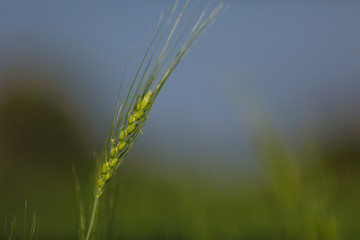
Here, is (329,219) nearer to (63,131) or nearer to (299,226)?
(299,226)

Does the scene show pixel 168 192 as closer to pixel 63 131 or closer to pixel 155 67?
pixel 155 67

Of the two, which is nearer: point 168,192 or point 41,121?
point 168,192

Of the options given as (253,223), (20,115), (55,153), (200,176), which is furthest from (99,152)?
(20,115)

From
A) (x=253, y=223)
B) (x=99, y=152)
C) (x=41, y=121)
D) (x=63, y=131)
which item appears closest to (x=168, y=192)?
(x=253, y=223)

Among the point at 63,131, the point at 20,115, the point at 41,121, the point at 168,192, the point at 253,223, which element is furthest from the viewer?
the point at 20,115

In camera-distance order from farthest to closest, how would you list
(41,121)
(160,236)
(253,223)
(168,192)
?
(41,121) < (168,192) < (253,223) < (160,236)

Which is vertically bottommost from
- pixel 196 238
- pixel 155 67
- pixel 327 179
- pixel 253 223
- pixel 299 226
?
pixel 253 223

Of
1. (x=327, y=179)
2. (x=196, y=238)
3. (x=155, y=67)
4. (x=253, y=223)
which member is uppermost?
(x=155, y=67)

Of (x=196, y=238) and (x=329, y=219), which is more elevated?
(x=329, y=219)

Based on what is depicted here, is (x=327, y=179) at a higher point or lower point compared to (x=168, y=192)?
higher
